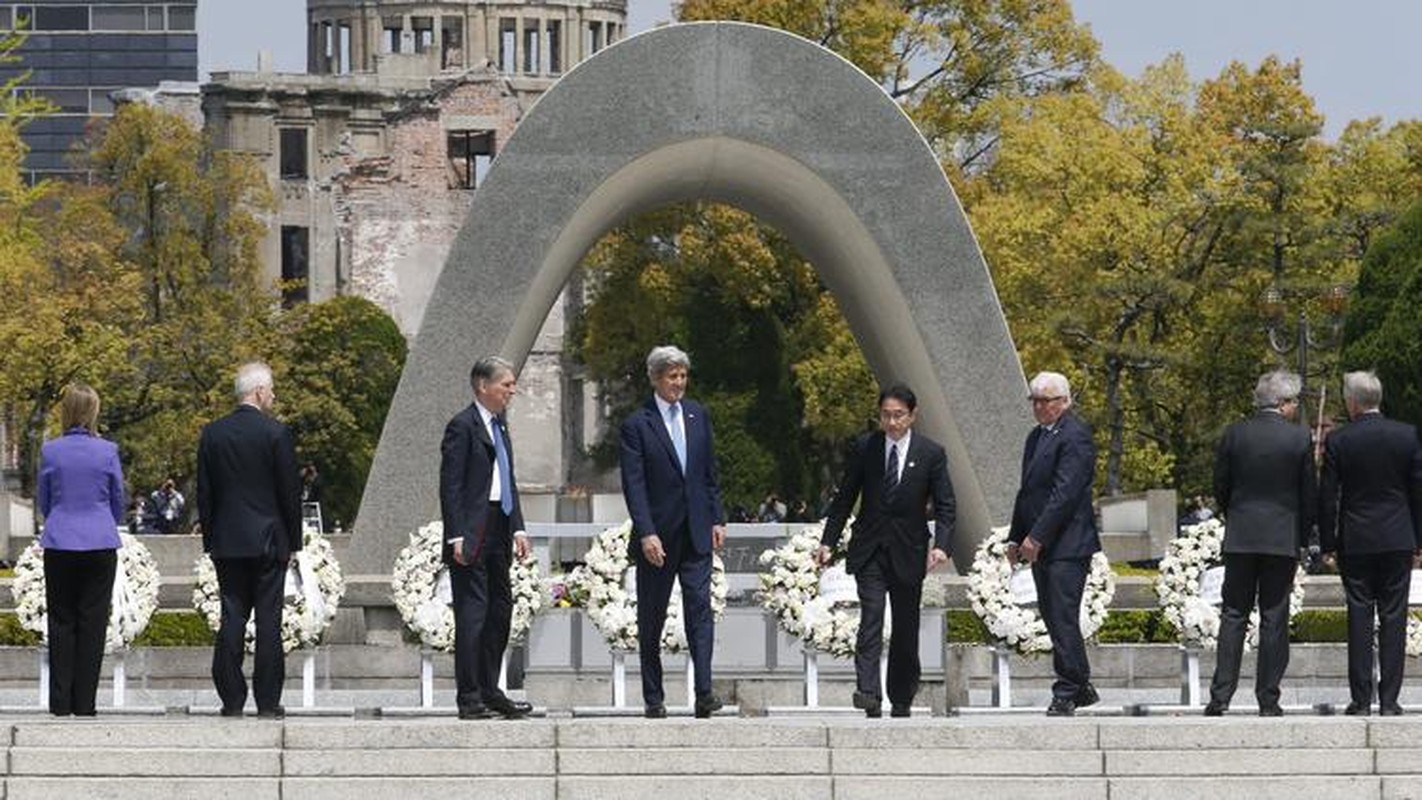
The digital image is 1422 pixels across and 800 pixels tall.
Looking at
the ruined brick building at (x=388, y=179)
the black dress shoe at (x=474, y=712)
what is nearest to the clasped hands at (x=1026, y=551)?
the black dress shoe at (x=474, y=712)

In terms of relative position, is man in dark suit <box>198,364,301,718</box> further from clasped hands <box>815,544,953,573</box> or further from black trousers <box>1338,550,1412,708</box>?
black trousers <box>1338,550,1412,708</box>

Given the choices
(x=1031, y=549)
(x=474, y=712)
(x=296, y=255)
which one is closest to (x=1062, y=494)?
(x=1031, y=549)

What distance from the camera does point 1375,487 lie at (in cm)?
1802

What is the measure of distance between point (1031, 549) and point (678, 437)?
1.79 m

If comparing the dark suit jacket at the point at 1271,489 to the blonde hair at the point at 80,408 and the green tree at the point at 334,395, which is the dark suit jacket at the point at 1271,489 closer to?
the blonde hair at the point at 80,408

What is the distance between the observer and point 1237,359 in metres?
51.3

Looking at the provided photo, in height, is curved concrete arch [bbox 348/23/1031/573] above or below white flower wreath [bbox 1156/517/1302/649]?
above

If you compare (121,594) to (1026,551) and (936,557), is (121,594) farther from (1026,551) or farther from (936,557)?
(1026,551)

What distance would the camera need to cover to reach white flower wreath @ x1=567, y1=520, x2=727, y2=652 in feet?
70.0

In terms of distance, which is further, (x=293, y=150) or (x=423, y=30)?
(x=423, y=30)

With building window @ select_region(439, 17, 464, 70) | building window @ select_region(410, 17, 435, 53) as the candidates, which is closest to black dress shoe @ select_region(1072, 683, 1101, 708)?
building window @ select_region(439, 17, 464, 70)

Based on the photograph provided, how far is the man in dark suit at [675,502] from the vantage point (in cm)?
1747

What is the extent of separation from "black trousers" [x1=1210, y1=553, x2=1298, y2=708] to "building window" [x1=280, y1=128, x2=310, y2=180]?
292 feet

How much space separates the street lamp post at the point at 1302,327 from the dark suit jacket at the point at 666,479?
29.9 m
